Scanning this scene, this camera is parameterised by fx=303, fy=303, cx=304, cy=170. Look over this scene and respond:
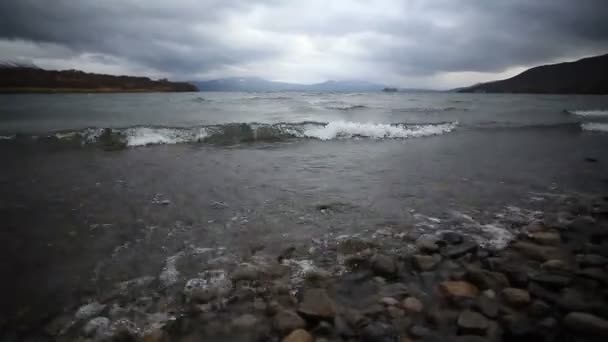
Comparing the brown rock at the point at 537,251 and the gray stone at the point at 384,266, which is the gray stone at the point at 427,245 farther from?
the brown rock at the point at 537,251

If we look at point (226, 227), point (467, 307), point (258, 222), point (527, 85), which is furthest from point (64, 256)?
point (527, 85)

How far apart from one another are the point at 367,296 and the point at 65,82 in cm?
10359

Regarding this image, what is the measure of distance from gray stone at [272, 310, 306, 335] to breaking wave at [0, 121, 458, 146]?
35.4 feet

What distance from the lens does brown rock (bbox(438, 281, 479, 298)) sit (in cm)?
320

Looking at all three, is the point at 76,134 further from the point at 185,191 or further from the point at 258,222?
the point at 258,222

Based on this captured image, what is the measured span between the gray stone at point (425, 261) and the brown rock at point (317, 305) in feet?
4.36

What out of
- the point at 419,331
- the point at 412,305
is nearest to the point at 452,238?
the point at 412,305

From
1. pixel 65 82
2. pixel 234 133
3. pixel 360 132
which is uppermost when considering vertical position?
pixel 65 82

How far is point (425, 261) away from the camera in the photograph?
12.5 ft

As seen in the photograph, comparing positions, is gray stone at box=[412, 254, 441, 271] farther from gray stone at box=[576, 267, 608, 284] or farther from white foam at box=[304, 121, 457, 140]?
white foam at box=[304, 121, 457, 140]

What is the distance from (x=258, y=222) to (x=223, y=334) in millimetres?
2473

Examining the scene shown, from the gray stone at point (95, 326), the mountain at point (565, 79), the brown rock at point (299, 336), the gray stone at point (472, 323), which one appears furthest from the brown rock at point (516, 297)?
the mountain at point (565, 79)

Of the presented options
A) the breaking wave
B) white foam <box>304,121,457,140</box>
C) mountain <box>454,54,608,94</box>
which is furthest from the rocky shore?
mountain <box>454,54,608,94</box>

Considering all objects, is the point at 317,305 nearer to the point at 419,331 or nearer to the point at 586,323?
the point at 419,331
